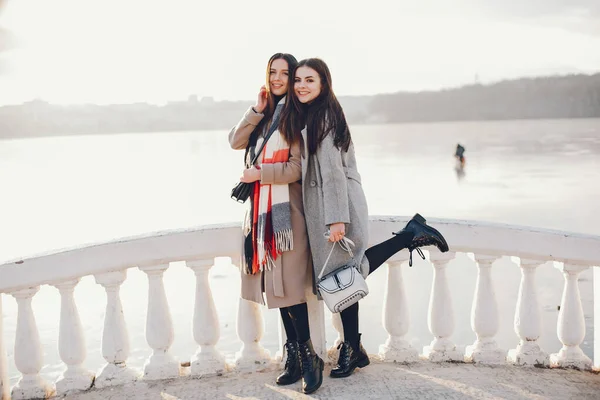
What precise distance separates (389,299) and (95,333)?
3756mm

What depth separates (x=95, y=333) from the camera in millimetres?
5781

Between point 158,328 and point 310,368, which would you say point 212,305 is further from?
point 310,368

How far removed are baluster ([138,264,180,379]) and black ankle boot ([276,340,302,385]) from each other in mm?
529

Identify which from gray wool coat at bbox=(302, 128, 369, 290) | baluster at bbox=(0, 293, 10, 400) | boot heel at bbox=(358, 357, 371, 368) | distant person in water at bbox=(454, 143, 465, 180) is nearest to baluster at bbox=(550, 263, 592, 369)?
boot heel at bbox=(358, 357, 371, 368)

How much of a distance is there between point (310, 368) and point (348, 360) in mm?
199

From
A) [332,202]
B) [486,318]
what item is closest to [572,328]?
A: [486,318]

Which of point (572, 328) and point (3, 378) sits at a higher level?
point (572, 328)

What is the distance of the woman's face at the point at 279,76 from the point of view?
9.18ft

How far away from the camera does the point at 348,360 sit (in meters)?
2.85

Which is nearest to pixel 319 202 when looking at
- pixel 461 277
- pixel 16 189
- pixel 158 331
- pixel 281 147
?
Result: pixel 281 147

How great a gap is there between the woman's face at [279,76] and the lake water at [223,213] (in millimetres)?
1043

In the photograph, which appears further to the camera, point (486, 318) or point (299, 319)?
point (486, 318)

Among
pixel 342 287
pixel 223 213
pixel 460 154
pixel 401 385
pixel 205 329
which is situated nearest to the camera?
pixel 342 287

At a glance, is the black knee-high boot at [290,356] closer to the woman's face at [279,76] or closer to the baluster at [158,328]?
the baluster at [158,328]
